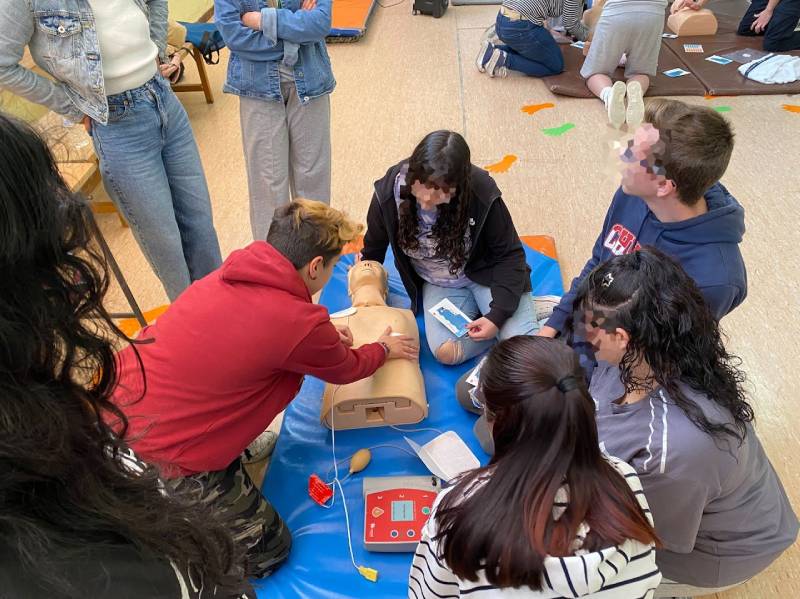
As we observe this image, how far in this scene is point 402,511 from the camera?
1.70 metres

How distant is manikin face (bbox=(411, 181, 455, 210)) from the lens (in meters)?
1.88

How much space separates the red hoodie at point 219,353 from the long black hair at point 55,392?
81 cm

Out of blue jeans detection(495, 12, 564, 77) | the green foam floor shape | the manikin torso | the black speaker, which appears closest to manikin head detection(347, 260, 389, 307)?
the manikin torso

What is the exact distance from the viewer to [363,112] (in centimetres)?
416

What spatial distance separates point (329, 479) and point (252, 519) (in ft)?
1.05

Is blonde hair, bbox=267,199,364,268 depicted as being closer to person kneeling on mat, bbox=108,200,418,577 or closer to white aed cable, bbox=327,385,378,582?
person kneeling on mat, bbox=108,200,418,577

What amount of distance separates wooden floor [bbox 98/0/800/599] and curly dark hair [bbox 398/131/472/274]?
53 cm

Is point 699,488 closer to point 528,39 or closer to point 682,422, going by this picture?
point 682,422

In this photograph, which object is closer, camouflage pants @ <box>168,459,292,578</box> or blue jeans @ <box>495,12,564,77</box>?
camouflage pants @ <box>168,459,292,578</box>

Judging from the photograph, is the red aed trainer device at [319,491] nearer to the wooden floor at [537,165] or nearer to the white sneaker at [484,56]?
the wooden floor at [537,165]

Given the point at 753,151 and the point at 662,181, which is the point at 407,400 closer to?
the point at 662,181

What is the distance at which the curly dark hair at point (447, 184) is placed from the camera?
1.82 metres

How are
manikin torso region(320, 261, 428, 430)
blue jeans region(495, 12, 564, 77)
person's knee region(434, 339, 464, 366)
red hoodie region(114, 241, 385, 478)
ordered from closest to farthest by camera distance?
1. red hoodie region(114, 241, 385, 478)
2. manikin torso region(320, 261, 428, 430)
3. person's knee region(434, 339, 464, 366)
4. blue jeans region(495, 12, 564, 77)

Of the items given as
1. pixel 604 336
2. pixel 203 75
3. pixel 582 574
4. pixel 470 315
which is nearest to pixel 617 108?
pixel 470 315
